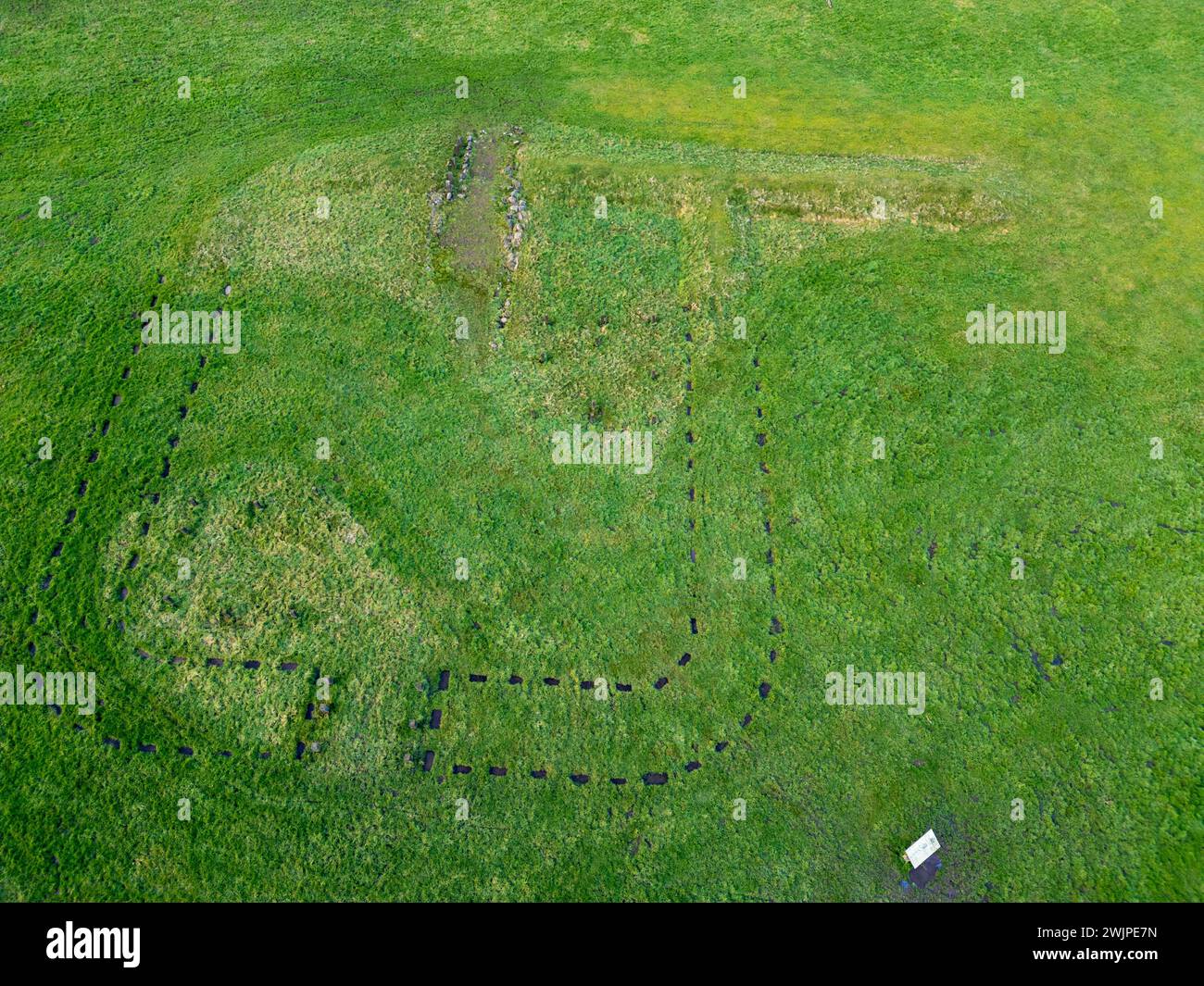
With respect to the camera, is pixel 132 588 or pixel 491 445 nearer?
pixel 132 588

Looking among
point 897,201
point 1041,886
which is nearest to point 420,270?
point 897,201

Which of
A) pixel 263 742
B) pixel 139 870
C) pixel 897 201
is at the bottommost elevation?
pixel 139 870

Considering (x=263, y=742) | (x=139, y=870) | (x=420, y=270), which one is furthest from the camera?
(x=420, y=270)

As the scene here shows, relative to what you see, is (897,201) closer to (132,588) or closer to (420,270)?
(420,270)

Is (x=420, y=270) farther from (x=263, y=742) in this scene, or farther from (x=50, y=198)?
(x=263, y=742)

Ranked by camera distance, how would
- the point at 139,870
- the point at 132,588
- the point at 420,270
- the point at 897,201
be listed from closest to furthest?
the point at 139,870, the point at 132,588, the point at 420,270, the point at 897,201

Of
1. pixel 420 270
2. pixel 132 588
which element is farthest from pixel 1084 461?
pixel 132 588

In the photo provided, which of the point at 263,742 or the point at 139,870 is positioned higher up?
the point at 263,742
